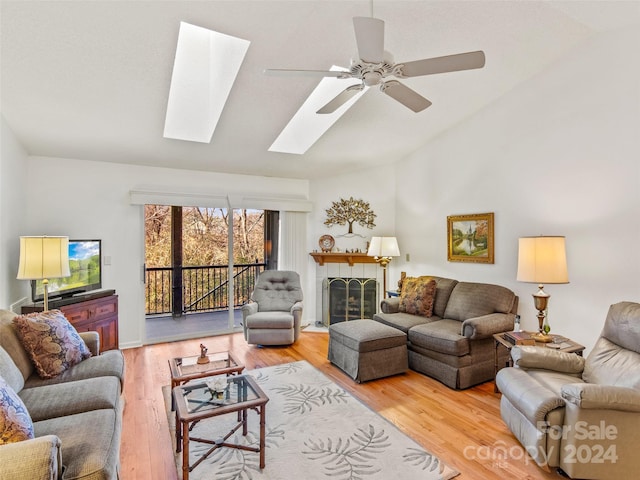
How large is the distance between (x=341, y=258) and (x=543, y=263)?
318 centimetres

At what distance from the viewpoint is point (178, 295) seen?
6426mm

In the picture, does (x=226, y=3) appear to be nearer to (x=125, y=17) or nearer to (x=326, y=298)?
(x=125, y=17)

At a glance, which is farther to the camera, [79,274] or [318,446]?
[79,274]

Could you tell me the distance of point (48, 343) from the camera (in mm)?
2482

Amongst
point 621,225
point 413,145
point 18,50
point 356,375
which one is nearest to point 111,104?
point 18,50

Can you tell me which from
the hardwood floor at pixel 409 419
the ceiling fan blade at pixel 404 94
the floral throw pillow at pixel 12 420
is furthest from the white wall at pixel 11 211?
the ceiling fan blade at pixel 404 94

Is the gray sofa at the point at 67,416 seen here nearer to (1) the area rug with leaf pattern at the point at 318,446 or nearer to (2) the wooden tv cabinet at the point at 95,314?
(1) the area rug with leaf pattern at the point at 318,446

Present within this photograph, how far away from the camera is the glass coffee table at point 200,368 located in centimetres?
266

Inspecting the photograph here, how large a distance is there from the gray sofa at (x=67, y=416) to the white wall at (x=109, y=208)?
6.02ft

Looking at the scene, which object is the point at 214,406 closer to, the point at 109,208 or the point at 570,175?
the point at 109,208

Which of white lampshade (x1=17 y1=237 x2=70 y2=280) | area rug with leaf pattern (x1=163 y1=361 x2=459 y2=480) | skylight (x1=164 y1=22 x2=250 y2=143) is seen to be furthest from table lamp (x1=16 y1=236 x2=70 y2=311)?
skylight (x1=164 y1=22 x2=250 y2=143)

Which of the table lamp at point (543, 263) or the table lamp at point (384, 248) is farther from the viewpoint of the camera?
the table lamp at point (384, 248)

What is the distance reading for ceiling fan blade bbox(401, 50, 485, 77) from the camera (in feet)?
6.84

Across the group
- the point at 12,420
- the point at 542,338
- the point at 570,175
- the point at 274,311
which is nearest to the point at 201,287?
the point at 274,311
